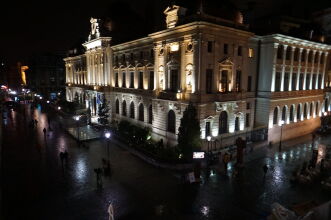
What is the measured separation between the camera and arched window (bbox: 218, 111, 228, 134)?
3121 centimetres

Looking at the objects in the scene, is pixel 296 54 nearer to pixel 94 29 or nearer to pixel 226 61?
pixel 226 61

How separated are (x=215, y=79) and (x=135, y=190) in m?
16.0

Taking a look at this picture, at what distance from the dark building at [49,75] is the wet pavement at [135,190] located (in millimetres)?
71201

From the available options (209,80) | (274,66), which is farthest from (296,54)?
(209,80)

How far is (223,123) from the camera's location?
3155cm

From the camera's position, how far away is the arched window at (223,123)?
31.2m

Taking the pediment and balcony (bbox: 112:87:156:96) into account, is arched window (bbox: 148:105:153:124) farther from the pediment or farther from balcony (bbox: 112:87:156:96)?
the pediment

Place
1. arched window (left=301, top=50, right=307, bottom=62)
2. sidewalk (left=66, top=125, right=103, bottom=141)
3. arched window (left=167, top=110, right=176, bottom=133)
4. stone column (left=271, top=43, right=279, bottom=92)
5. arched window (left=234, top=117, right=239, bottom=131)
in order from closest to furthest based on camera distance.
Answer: arched window (left=167, top=110, right=176, bottom=133) < arched window (left=234, top=117, right=239, bottom=131) < stone column (left=271, top=43, right=279, bottom=92) < sidewalk (left=66, top=125, right=103, bottom=141) < arched window (left=301, top=50, right=307, bottom=62)

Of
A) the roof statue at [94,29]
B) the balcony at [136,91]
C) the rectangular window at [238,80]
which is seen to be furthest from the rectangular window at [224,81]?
the roof statue at [94,29]

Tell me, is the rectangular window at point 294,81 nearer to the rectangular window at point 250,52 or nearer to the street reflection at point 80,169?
the rectangular window at point 250,52

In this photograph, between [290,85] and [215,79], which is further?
[290,85]

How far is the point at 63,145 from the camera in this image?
33.6 m

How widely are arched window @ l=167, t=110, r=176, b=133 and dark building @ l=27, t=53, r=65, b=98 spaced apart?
75.4 metres

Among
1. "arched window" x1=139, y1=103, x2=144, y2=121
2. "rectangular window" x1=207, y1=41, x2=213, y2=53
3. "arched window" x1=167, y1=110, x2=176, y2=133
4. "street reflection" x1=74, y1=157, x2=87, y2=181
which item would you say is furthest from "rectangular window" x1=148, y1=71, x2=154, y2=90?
"street reflection" x1=74, y1=157, x2=87, y2=181
